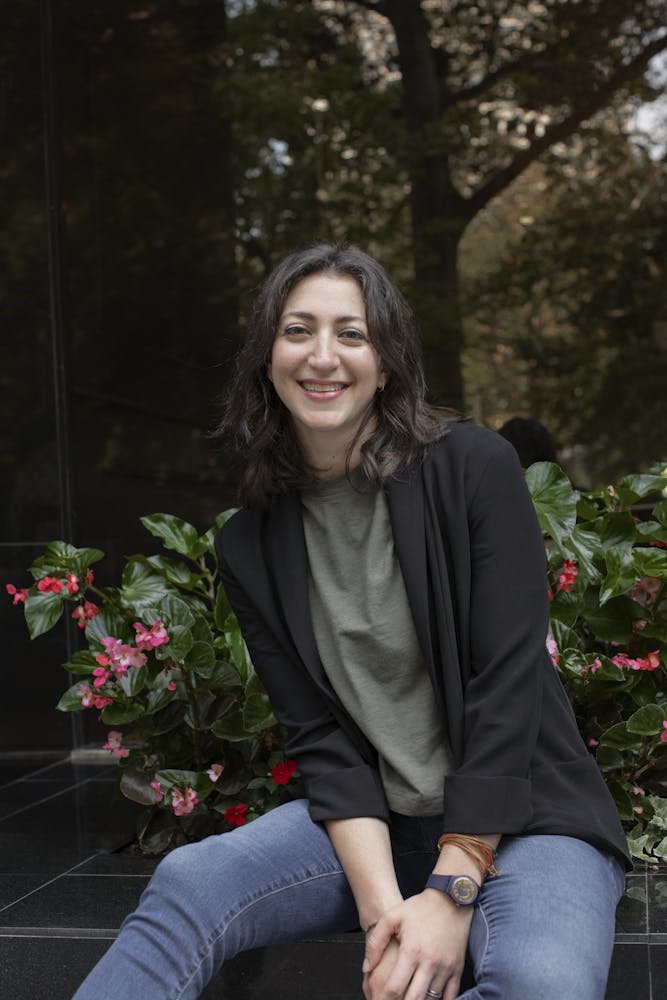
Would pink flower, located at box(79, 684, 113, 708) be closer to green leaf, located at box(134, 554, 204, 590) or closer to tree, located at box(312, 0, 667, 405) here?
green leaf, located at box(134, 554, 204, 590)

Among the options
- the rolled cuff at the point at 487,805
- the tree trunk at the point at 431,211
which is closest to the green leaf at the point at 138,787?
the rolled cuff at the point at 487,805

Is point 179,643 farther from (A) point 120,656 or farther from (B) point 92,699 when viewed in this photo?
(B) point 92,699

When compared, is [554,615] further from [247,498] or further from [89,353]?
[89,353]

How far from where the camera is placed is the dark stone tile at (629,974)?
2074 mm

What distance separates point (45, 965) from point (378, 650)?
1.02 metres

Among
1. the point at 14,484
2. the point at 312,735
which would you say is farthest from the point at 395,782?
the point at 14,484

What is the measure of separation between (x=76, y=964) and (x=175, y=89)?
150 inches

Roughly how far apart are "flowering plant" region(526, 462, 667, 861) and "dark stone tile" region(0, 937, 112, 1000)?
45.1 inches

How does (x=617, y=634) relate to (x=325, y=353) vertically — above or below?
below

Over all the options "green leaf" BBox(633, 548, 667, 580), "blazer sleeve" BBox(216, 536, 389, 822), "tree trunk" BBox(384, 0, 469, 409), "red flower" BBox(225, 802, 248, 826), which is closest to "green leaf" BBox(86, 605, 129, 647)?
"red flower" BBox(225, 802, 248, 826)

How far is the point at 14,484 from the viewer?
4309 millimetres

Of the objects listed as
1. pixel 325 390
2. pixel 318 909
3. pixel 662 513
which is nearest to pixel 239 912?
pixel 318 909

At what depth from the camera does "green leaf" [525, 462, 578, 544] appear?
2.71 metres

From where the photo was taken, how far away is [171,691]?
2.83 m
